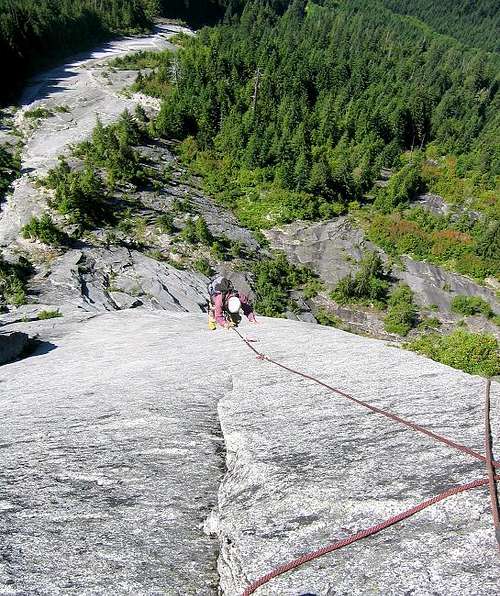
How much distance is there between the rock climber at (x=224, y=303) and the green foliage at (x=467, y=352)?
5.38 metres

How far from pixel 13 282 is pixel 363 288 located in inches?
924

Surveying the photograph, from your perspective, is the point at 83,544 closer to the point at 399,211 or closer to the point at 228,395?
the point at 228,395

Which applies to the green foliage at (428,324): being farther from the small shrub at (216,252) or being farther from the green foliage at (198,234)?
the green foliage at (198,234)

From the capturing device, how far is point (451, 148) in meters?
55.1

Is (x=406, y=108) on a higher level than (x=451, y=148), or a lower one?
higher

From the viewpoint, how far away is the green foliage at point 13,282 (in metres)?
19.2

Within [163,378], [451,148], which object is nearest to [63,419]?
[163,378]

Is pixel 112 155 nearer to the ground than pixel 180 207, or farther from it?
farther from it

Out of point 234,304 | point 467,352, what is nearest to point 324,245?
point 234,304

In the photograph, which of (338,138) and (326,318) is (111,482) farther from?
(338,138)

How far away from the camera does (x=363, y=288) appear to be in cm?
3055

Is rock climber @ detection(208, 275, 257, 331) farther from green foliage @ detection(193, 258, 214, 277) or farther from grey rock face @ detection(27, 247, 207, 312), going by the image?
green foliage @ detection(193, 258, 214, 277)

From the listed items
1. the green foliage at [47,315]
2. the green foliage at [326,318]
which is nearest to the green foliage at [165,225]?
the green foliage at [326,318]

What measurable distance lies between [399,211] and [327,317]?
767 inches
